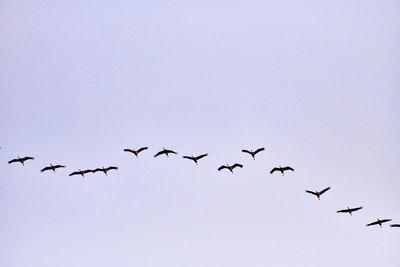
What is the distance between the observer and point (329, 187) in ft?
354

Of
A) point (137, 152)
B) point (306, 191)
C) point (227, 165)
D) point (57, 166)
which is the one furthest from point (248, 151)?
point (57, 166)

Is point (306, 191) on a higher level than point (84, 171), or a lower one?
lower

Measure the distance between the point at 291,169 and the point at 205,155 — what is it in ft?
55.1

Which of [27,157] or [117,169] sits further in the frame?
[117,169]

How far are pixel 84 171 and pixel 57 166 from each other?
17.3 feet

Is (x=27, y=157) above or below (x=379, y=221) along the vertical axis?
above

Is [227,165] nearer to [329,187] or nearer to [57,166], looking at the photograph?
[329,187]

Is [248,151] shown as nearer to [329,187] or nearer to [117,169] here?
[329,187]

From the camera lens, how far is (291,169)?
107 meters

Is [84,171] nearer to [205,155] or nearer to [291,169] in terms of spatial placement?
[205,155]

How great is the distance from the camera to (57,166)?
10812 cm

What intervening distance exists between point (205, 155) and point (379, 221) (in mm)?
36493

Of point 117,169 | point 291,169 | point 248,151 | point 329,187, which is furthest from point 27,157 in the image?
point 329,187

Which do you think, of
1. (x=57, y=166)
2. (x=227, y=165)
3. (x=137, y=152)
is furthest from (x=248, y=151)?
(x=57, y=166)
